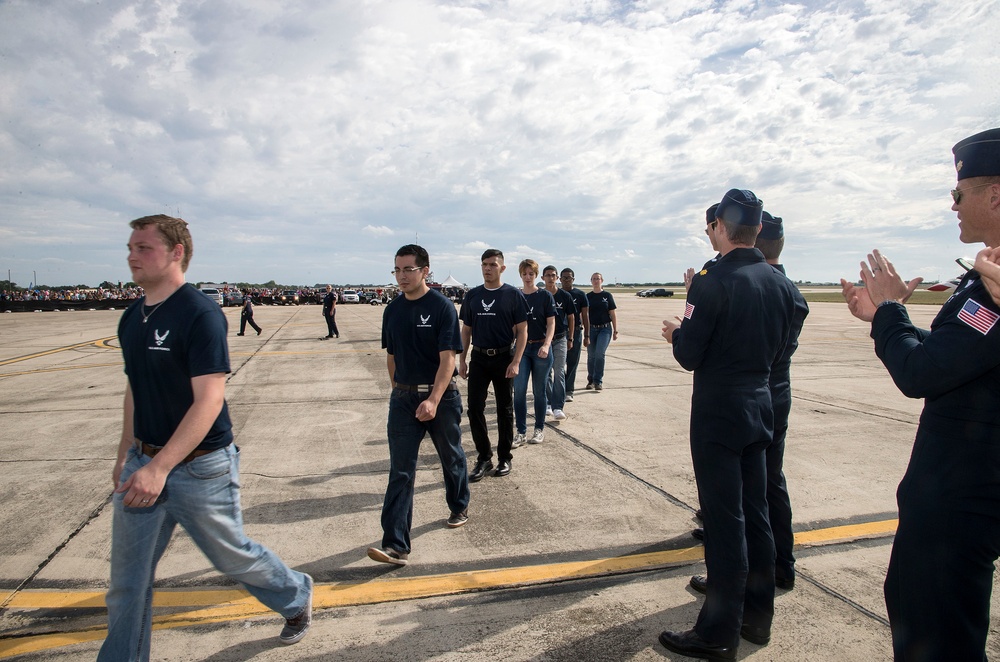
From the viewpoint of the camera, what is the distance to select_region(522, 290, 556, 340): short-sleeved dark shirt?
5.92 m

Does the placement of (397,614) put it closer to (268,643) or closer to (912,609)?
(268,643)

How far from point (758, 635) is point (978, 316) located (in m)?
1.77

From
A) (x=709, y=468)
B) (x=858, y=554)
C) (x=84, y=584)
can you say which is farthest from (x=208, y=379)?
(x=858, y=554)

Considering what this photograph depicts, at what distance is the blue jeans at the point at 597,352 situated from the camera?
8.44 m

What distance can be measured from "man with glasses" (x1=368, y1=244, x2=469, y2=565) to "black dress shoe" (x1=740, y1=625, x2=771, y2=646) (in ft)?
6.13

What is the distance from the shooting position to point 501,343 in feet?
16.2

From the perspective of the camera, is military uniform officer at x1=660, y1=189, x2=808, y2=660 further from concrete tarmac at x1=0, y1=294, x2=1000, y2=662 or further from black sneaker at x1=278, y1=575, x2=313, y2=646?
black sneaker at x1=278, y1=575, x2=313, y2=646

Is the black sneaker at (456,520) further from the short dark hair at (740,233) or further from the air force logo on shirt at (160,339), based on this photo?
the short dark hair at (740,233)

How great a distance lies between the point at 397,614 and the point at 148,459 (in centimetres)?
141

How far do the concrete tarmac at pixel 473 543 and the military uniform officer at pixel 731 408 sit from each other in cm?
25

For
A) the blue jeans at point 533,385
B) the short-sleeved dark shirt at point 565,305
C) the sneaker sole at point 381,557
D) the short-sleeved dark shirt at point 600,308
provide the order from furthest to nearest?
the short-sleeved dark shirt at point 600,308, the short-sleeved dark shirt at point 565,305, the blue jeans at point 533,385, the sneaker sole at point 381,557

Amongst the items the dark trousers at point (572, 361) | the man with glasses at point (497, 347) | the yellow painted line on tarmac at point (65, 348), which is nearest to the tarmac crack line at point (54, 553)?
the man with glasses at point (497, 347)

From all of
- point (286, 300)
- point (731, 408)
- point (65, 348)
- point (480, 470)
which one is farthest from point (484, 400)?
point (286, 300)

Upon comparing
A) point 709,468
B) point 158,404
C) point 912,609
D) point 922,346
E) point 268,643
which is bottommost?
point 268,643
